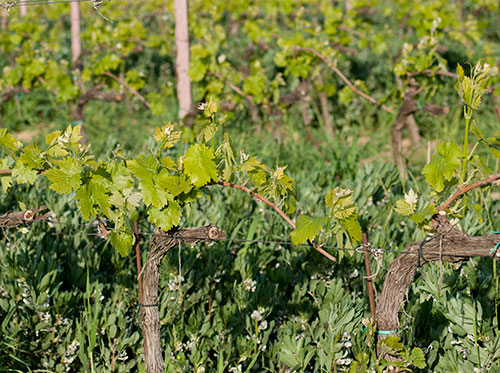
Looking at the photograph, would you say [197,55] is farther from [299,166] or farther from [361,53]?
[361,53]

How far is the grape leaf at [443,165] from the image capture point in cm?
201

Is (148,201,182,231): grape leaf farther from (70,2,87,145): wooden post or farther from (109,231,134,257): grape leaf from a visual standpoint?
(70,2,87,145): wooden post

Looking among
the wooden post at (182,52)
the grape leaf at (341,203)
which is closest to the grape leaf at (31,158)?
the grape leaf at (341,203)

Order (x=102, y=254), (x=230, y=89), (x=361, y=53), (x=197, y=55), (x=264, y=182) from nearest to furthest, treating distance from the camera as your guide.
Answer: (x=264, y=182), (x=102, y=254), (x=197, y=55), (x=230, y=89), (x=361, y=53)

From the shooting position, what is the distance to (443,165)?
80.2 inches

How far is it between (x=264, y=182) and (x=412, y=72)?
314cm

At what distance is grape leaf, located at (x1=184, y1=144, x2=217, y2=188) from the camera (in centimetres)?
199

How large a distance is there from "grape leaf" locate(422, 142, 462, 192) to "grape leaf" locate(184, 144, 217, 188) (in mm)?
778

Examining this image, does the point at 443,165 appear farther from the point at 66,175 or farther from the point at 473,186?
the point at 66,175

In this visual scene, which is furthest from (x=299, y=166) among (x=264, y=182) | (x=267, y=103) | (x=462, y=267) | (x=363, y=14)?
(x=363, y=14)

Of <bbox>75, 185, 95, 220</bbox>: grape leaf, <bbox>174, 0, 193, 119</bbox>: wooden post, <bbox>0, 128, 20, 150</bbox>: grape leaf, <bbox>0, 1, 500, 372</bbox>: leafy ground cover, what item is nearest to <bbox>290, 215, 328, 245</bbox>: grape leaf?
<bbox>0, 1, 500, 372</bbox>: leafy ground cover

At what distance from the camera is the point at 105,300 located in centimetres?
297

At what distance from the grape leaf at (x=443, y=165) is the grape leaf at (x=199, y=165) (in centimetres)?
78

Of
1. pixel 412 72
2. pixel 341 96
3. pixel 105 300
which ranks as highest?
pixel 412 72
